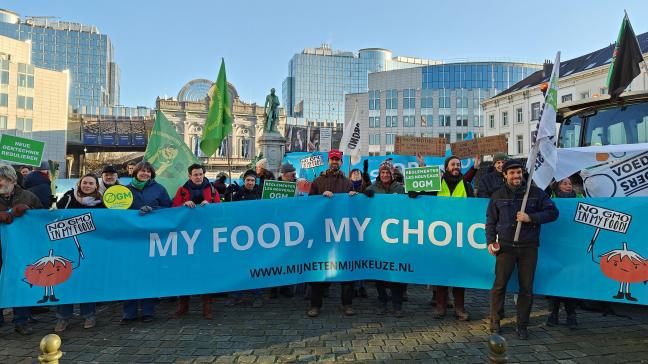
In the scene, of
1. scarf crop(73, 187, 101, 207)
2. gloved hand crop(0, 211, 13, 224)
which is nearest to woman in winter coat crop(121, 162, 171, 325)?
scarf crop(73, 187, 101, 207)

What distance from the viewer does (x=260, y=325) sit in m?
5.54

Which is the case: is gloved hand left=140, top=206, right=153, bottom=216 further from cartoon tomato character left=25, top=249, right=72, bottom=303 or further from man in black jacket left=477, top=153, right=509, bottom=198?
man in black jacket left=477, top=153, right=509, bottom=198

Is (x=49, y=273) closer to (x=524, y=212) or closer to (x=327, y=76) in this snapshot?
(x=524, y=212)

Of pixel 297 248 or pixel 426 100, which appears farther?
pixel 426 100

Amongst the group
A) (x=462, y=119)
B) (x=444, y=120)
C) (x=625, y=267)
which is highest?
(x=462, y=119)

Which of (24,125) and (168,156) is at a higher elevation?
(24,125)

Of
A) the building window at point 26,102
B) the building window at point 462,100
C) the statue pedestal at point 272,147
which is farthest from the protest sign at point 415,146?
the building window at point 462,100

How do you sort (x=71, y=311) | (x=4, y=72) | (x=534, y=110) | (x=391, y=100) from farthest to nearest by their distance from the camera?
(x=391, y=100)
(x=4, y=72)
(x=534, y=110)
(x=71, y=311)

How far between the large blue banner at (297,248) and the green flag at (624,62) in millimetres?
2732

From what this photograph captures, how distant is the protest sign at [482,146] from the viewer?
29.3 ft

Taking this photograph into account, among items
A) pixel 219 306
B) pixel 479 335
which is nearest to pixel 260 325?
pixel 219 306

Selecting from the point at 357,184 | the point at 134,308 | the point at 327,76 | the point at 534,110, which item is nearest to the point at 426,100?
the point at 534,110

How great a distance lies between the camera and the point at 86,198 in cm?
574

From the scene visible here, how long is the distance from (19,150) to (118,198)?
106 inches
